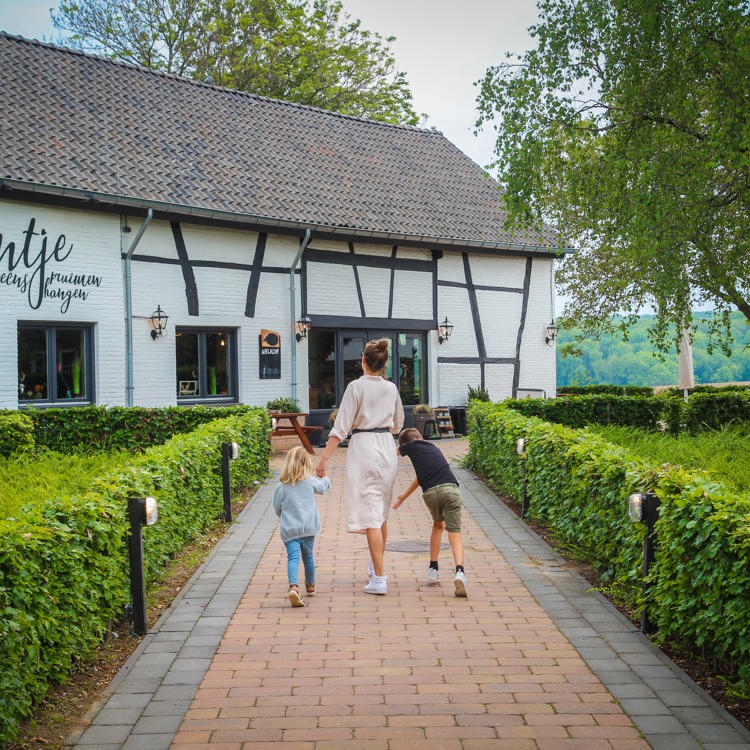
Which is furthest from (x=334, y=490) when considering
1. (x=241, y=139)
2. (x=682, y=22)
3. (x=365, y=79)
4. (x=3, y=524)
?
(x=365, y=79)

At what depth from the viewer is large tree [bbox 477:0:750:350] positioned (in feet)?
37.1

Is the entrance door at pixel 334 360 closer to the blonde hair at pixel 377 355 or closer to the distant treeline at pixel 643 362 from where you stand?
the blonde hair at pixel 377 355

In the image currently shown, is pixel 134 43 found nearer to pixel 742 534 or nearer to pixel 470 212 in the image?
pixel 470 212

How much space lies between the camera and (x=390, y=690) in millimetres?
4570

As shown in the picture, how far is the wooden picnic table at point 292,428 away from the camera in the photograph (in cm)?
1612

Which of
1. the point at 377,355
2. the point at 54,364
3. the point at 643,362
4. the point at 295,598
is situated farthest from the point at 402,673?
the point at 643,362

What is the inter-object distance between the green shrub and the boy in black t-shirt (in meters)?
6.89

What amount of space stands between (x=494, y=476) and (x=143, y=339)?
719 cm

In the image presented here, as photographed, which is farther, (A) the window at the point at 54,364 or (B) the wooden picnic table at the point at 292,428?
(B) the wooden picnic table at the point at 292,428

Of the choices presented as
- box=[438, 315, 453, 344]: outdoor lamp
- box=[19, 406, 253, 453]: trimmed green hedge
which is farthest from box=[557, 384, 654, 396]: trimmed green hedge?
box=[19, 406, 253, 453]: trimmed green hedge

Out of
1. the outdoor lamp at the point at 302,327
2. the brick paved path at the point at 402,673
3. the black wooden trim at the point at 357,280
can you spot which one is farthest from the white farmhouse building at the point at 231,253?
the brick paved path at the point at 402,673

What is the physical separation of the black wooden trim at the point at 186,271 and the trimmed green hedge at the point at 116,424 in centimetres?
303

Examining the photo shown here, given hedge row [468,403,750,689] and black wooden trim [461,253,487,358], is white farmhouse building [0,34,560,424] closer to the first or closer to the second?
black wooden trim [461,253,487,358]

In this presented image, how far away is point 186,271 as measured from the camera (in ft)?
55.6
